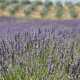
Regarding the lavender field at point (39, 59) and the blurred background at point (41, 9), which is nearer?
the lavender field at point (39, 59)

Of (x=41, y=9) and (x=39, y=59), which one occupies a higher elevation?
(x=39, y=59)

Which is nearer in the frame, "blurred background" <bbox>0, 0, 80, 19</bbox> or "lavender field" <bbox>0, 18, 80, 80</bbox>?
"lavender field" <bbox>0, 18, 80, 80</bbox>

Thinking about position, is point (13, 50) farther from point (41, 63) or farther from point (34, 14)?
point (34, 14)

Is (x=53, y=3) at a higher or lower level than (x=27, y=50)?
lower

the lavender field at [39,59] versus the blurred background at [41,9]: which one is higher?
the lavender field at [39,59]

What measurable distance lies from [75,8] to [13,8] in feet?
8.04

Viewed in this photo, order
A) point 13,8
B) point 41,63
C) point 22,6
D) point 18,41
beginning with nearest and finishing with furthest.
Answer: point 41,63
point 18,41
point 13,8
point 22,6

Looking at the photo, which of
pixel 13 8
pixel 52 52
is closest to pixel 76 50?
pixel 52 52

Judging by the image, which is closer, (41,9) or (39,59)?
(39,59)

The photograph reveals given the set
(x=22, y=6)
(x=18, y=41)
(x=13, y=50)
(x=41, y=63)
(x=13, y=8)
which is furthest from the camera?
(x=22, y=6)

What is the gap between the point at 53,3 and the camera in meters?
15.3

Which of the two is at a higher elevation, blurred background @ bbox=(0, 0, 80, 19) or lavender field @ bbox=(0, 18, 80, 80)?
lavender field @ bbox=(0, 18, 80, 80)

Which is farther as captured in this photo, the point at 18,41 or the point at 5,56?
the point at 18,41

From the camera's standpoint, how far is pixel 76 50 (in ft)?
11.3
